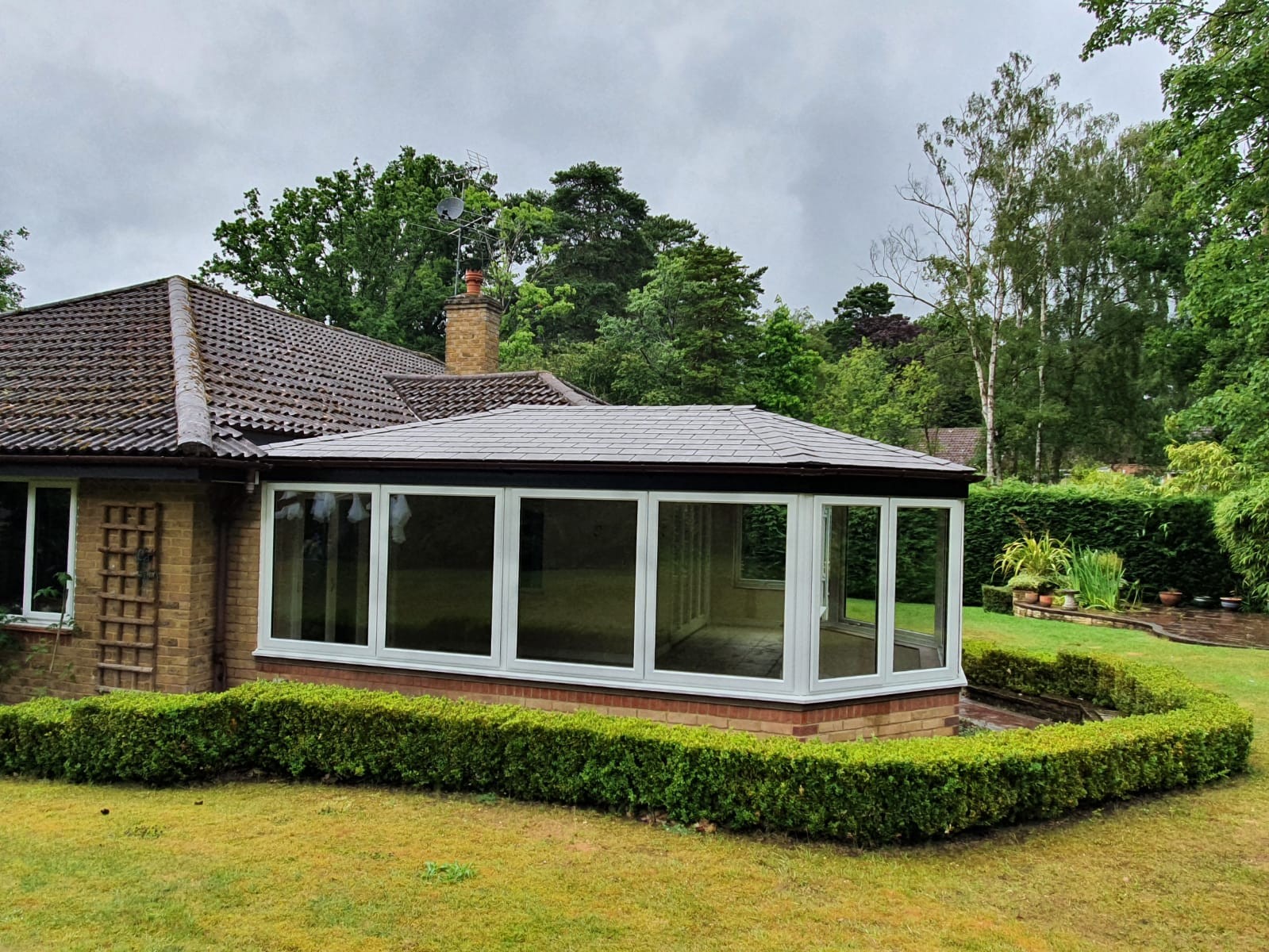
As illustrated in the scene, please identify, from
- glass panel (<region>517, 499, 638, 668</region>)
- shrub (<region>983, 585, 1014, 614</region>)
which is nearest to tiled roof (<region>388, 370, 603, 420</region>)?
glass panel (<region>517, 499, 638, 668</region>)

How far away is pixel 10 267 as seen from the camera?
3002 centimetres

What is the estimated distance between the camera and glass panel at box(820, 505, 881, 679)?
6832 mm

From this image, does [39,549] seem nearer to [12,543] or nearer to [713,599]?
[12,543]

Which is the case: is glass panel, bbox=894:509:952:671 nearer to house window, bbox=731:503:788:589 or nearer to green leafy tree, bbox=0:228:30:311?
house window, bbox=731:503:788:589

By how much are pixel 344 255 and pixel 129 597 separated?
3380 cm

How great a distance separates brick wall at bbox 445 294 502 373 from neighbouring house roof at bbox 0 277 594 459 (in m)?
1.60

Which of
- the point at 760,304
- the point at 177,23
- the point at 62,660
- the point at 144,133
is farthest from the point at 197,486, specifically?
the point at 760,304

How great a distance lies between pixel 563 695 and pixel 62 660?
17.3 feet

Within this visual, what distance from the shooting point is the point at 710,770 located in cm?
568

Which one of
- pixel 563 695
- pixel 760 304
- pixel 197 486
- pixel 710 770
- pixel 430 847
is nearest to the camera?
pixel 430 847

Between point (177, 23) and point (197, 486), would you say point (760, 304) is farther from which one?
point (197, 486)

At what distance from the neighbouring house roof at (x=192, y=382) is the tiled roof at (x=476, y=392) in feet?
0.11

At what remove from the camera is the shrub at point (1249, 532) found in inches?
597

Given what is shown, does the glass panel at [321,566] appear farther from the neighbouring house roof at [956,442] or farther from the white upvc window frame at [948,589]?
the neighbouring house roof at [956,442]
